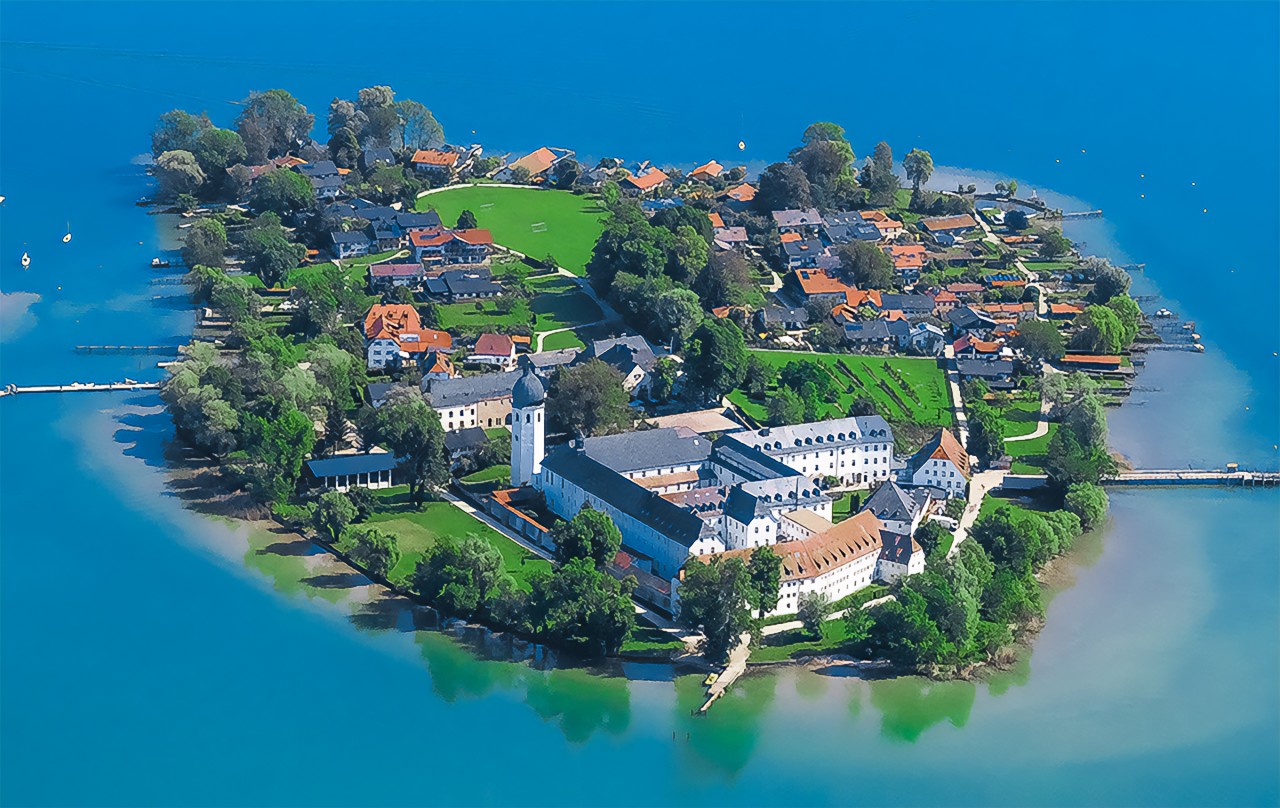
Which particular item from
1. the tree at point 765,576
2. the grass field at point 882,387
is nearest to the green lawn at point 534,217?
the grass field at point 882,387

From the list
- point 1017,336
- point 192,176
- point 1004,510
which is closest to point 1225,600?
point 1004,510

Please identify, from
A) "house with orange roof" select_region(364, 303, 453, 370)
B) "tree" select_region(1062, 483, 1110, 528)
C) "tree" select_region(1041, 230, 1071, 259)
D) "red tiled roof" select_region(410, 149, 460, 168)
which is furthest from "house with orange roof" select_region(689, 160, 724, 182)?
"tree" select_region(1062, 483, 1110, 528)

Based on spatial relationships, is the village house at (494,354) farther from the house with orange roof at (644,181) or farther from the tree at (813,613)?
the house with orange roof at (644,181)

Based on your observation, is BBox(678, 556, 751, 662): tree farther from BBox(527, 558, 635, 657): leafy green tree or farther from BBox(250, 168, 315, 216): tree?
BBox(250, 168, 315, 216): tree

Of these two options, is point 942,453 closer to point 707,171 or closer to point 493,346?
point 493,346

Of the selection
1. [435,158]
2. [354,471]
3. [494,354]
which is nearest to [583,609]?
[354,471]

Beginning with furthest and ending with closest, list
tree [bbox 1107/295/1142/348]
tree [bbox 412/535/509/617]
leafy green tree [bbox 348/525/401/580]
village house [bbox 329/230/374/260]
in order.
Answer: village house [bbox 329/230/374/260]
tree [bbox 1107/295/1142/348]
leafy green tree [bbox 348/525/401/580]
tree [bbox 412/535/509/617]
